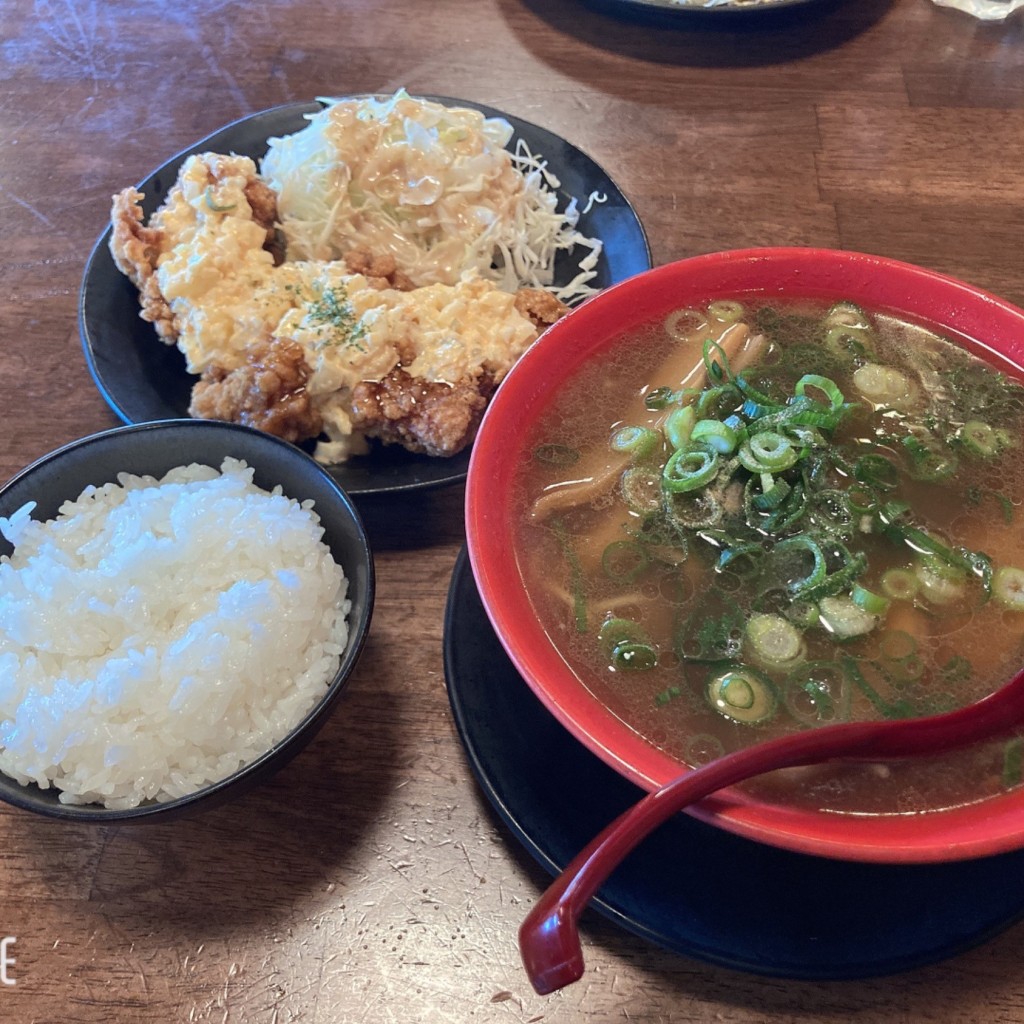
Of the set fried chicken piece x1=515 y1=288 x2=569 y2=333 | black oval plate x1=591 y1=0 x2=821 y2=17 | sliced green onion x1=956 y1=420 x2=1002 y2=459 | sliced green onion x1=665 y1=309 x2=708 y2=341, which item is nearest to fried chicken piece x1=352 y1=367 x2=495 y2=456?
fried chicken piece x1=515 y1=288 x2=569 y2=333

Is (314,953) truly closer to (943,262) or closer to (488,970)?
(488,970)

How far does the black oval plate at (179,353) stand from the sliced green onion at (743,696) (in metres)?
0.75

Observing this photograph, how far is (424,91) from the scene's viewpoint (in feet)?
9.44

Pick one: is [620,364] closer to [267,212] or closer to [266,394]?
[266,394]

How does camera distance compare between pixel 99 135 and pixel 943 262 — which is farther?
pixel 99 135

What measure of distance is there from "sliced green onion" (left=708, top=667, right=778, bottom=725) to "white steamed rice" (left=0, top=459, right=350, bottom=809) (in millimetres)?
676

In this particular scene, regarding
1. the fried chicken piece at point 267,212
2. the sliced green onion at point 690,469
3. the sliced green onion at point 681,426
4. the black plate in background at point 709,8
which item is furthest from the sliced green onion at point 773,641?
the black plate in background at point 709,8

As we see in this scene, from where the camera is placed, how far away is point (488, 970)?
1.32 m

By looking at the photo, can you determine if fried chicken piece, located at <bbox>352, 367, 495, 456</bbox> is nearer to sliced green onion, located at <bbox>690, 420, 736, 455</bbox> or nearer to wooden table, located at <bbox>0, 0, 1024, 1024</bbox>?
wooden table, located at <bbox>0, 0, 1024, 1024</bbox>

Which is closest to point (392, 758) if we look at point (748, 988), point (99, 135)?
point (748, 988)

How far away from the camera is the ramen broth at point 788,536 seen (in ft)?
4.09

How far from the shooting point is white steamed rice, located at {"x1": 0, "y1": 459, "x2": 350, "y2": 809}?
4.35 feet

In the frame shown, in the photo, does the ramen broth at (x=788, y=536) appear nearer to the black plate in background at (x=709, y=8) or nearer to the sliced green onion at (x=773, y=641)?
the sliced green onion at (x=773, y=641)

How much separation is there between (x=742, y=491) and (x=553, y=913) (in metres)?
0.82
